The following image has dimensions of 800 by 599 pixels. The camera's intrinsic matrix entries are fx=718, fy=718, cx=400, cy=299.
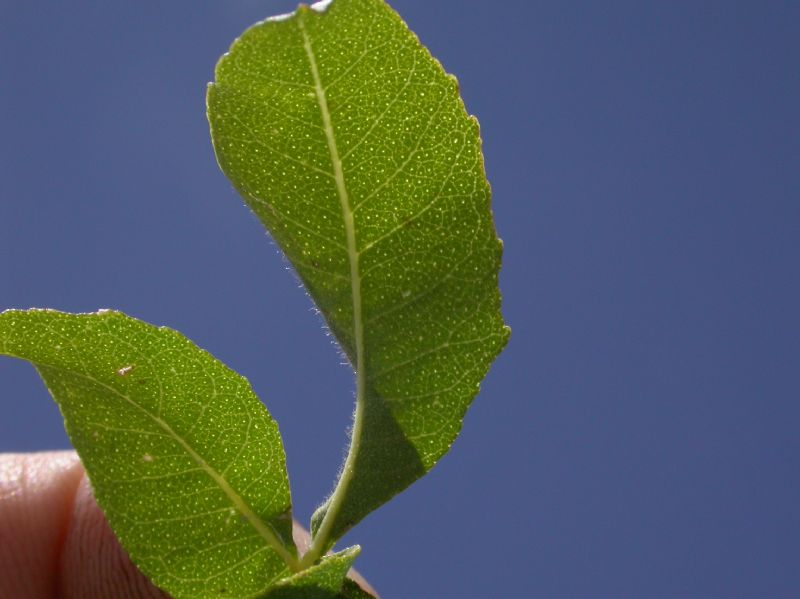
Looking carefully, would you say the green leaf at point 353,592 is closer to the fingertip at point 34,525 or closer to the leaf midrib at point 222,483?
the leaf midrib at point 222,483

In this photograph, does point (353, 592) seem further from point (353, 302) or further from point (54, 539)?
point (54, 539)

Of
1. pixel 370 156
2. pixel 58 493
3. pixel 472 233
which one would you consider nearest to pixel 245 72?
pixel 370 156

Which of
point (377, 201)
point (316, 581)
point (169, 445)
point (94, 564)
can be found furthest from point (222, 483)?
point (94, 564)

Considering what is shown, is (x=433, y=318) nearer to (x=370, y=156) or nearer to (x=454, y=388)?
(x=454, y=388)

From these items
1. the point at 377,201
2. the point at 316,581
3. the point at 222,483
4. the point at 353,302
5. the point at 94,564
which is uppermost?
the point at 377,201

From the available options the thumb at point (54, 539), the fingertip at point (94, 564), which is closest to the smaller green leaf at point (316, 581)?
the fingertip at point (94, 564)

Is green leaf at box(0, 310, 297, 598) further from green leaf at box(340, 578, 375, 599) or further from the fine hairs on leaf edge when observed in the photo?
green leaf at box(340, 578, 375, 599)

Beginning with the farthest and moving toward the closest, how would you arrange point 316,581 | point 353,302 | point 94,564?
1. point 94,564
2. point 353,302
3. point 316,581
